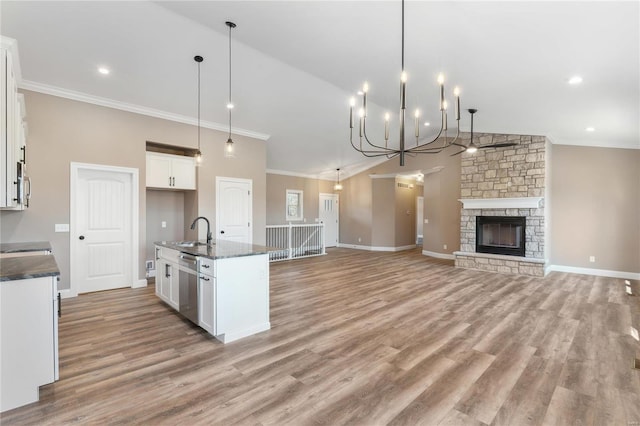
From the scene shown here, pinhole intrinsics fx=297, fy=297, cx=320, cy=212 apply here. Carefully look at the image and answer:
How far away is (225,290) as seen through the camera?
3.09 metres

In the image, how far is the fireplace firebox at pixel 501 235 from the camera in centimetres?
654

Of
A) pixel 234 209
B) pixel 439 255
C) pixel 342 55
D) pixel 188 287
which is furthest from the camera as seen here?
pixel 439 255

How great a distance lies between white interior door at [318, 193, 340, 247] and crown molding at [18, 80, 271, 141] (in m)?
4.93

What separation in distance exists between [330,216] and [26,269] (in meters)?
9.45

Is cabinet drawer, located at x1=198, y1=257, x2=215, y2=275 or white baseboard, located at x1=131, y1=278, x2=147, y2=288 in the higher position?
cabinet drawer, located at x1=198, y1=257, x2=215, y2=275

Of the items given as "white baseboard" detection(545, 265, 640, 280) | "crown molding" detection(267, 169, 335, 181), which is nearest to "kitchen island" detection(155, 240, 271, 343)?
"crown molding" detection(267, 169, 335, 181)

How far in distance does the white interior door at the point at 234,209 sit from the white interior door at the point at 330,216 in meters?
4.57

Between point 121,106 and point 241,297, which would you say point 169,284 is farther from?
point 121,106

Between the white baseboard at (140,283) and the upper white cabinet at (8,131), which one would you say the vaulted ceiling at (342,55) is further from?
the white baseboard at (140,283)

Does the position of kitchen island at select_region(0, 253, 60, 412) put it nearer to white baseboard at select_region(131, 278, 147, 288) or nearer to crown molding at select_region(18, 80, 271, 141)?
white baseboard at select_region(131, 278, 147, 288)

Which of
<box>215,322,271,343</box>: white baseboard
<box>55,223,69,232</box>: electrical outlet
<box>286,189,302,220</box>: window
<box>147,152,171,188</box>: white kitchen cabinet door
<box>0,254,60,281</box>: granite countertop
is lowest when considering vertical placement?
<box>215,322,271,343</box>: white baseboard

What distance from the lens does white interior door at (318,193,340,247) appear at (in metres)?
11.1

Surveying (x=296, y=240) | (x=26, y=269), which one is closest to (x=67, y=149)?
(x=26, y=269)

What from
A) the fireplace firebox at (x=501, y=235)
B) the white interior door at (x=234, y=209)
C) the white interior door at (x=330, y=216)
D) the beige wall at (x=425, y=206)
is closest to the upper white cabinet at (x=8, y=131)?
the white interior door at (x=234, y=209)
